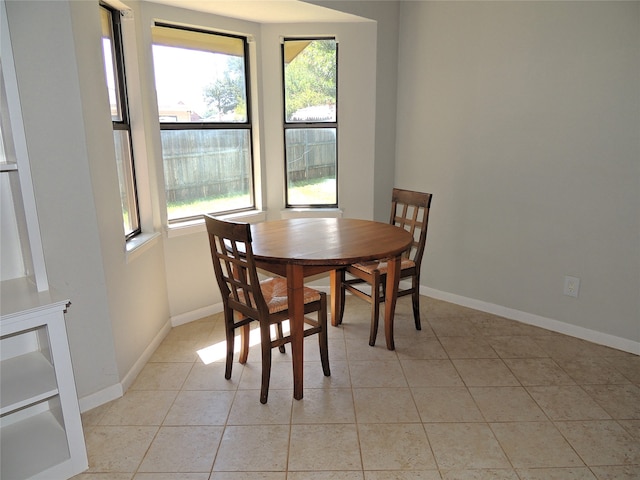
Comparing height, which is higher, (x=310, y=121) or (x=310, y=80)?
(x=310, y=80)

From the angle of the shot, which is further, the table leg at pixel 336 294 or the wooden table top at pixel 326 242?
the table leg at pixel 336 294

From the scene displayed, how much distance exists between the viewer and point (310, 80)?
3.57 m

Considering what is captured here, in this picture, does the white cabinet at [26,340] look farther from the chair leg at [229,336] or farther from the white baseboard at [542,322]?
the white baseboard at [542,322]

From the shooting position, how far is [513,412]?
2.24 m

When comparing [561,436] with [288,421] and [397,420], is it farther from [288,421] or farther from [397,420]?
[288,421]

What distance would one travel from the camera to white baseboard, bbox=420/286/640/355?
285 centimetres

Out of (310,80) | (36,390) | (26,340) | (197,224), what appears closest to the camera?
(36,390)

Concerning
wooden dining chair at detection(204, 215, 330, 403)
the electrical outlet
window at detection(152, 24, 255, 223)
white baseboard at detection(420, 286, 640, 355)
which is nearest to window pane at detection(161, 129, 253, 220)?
window at detection(152, 24, 255, 223)

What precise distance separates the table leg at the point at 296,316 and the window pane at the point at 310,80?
1798 millimetres

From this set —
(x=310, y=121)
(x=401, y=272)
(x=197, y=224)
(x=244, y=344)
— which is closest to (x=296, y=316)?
(x=244, y=344)

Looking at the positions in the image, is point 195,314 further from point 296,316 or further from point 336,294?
point 296,316

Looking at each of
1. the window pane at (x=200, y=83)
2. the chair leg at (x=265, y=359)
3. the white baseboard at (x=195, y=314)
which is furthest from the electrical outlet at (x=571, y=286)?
the window pane at (x=200, y=83)

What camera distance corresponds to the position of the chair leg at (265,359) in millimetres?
2260

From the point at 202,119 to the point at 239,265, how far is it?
5.11ft
